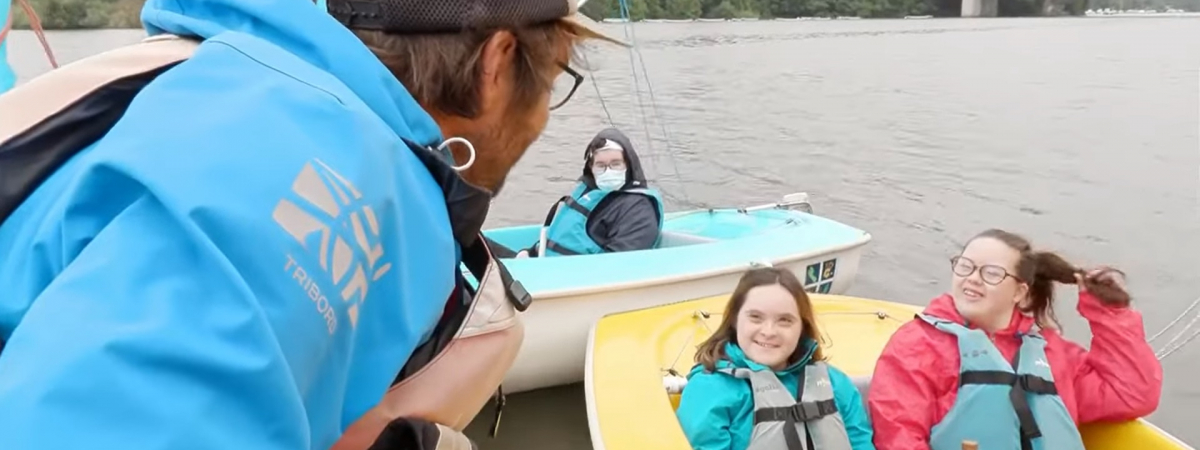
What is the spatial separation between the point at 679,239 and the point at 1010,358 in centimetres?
247

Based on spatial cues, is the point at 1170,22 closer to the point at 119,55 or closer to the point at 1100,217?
the point at 1100,217

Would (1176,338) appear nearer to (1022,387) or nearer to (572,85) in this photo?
(1022,387)

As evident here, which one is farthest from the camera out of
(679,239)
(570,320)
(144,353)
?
(679,239)

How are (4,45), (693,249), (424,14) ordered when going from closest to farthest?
(424,14) → (4,45) → (693,249)

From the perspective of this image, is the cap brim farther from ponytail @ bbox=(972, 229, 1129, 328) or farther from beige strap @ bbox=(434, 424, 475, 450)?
ponytail @ bbox=(972, 229, 1129, 328)

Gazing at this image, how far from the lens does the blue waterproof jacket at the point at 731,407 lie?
2.48 metres

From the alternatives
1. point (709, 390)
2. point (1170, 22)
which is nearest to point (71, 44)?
point (709, 390)

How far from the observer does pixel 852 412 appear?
257 cm

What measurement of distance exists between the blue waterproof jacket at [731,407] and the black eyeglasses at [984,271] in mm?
421

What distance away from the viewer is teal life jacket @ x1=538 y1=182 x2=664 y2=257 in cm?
438

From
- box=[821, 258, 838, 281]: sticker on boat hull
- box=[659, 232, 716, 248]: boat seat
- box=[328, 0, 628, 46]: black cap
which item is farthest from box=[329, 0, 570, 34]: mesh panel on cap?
box=[659, 232, 716, 248]: boat seat

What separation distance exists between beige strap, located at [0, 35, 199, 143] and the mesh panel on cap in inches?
5.1

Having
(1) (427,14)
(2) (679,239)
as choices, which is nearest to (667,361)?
(2) (679,239)

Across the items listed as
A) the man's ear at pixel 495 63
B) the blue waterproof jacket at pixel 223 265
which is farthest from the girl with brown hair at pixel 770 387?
the blue waterproof jacket at pixel 223 265
